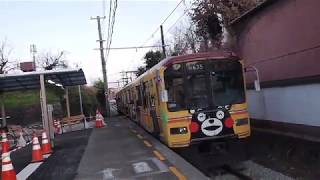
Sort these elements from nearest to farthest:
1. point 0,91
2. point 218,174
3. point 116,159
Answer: point 218,174
point 116,159
point 0,91

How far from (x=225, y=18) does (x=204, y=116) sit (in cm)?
1025

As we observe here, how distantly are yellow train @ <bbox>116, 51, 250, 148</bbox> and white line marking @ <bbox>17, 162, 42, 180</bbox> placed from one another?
3.73 m

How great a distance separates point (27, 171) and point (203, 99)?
199 inches

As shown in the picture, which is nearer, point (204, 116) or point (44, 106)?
point (204, 116)

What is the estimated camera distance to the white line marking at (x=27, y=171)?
13308 mm

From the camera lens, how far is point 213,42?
950 inches

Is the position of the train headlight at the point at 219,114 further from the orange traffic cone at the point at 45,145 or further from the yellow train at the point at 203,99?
the orange traffic cone at the point at 45,145

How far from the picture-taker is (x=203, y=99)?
14195mm

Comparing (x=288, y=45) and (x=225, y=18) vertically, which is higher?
(x=225, y=18)

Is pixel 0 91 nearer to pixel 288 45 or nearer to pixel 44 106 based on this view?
pixel 44 106

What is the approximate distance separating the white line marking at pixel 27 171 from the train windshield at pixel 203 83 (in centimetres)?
402

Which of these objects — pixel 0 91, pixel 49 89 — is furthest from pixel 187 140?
pixel 49 89

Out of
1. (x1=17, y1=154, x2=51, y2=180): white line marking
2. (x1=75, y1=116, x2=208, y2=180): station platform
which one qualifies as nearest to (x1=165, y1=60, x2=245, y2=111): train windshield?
(x1=75, y1=116, x2=208, y2=180): station platform

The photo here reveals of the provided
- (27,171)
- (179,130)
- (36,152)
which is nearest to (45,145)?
(36,152)
